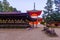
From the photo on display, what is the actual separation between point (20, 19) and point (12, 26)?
7.91 feet

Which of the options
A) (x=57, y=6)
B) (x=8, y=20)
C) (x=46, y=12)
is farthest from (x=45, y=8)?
(x=8, y=20)

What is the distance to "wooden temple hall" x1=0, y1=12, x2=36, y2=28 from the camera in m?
37.6

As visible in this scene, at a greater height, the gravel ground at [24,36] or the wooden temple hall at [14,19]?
the gravel ground at [24,36]

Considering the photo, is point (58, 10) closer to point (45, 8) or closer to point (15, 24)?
point (45, 8)

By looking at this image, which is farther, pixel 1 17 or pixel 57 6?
pixel 57 6

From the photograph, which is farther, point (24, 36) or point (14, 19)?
point (14, 19)

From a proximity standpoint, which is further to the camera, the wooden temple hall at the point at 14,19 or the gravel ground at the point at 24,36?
the wooden temple hall at the point at 14,19

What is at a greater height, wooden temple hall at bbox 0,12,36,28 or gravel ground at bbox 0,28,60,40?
gravel ground at bbox 0,28,60,40

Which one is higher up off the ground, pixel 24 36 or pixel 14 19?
pixel 24 36

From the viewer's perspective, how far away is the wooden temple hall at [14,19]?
1481 inches

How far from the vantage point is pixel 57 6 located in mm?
82188

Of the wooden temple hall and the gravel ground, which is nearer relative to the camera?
the gravel ground

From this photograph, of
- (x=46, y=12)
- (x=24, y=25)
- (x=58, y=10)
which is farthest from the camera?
(x=46, y=12)

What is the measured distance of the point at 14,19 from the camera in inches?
1524
